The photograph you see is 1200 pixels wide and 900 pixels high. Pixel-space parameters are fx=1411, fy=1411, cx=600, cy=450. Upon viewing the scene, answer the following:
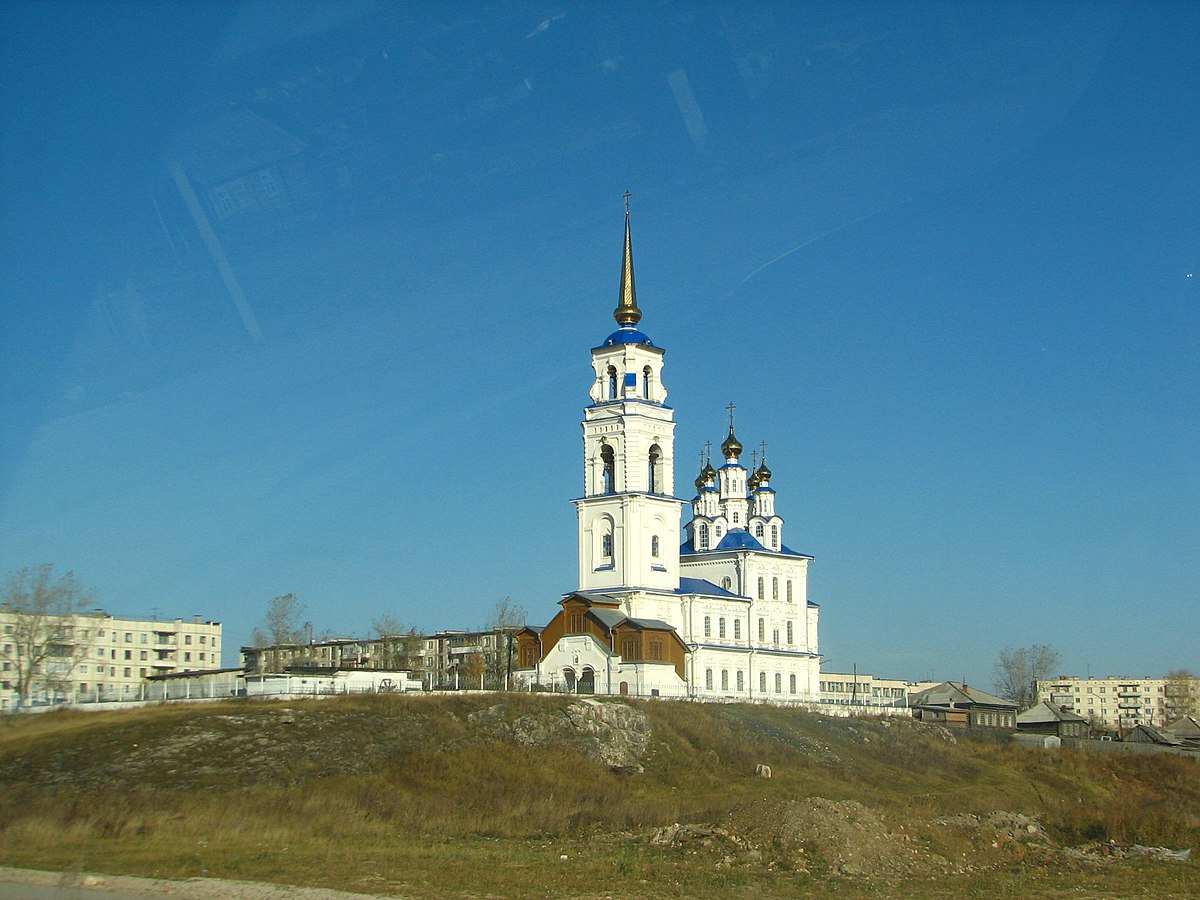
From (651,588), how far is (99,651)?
1620 inches

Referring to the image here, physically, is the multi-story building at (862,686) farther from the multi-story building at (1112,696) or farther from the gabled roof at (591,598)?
the gabled roof at (591,598)

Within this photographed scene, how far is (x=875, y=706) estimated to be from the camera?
82.1m

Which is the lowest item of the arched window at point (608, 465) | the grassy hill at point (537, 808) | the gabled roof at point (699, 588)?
the grassy hill at point (537, 808)

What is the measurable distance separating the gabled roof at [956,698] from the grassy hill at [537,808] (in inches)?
1115

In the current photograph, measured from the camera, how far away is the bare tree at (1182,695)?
495 feet

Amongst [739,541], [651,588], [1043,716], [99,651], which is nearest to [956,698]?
[1043,716]

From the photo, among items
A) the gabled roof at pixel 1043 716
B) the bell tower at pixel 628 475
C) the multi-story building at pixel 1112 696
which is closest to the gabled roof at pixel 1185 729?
the gabled roof at pixel 1043 716

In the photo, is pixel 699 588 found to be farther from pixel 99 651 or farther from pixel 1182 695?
pixel 1182 695

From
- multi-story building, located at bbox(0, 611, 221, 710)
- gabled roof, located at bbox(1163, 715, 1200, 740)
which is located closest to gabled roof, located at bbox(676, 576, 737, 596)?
multi-story building, located at bbox(0, 611, 221, 710)

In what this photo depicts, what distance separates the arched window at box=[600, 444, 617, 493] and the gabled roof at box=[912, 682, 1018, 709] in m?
28.9

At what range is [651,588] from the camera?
74062mm

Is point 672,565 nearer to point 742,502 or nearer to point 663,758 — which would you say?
point 742,502

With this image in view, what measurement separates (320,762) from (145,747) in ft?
17.4

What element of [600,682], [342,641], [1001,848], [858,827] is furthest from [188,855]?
[342,641]
